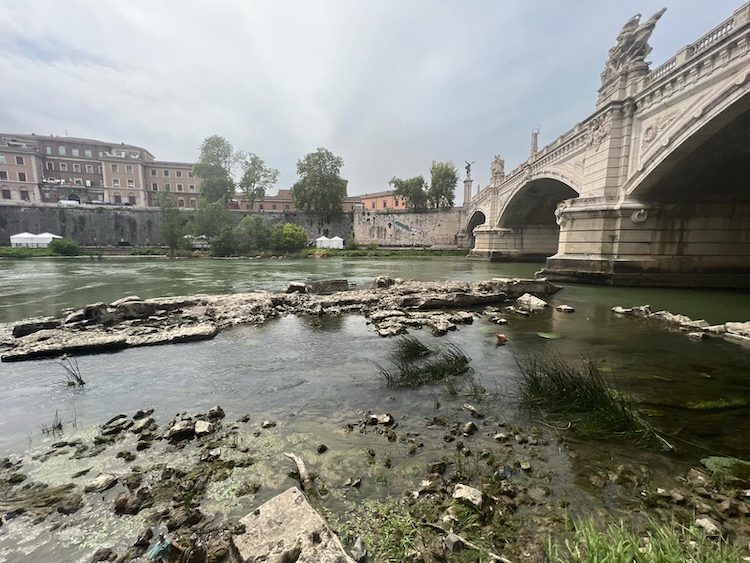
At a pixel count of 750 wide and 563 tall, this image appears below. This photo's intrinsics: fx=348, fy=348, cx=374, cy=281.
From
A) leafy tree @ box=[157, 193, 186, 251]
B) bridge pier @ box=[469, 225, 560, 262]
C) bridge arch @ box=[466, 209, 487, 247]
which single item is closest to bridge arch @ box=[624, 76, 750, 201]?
bridge pier @ box=[469, 225, 560, 262]

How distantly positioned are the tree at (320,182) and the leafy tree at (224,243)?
68.0 feet

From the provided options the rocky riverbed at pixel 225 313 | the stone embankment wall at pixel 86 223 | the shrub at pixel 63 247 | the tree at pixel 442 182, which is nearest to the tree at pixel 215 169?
the stone embankment wall at pixel 86 223

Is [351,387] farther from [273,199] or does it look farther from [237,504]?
[273,199]

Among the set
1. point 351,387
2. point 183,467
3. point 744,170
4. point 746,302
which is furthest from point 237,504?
point 744,170

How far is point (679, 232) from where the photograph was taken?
18266 millimetres

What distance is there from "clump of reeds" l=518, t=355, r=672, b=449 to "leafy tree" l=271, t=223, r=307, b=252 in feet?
168

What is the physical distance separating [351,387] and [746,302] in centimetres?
1843

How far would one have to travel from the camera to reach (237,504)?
→ 128 inches

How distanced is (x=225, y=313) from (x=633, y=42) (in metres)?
23.4

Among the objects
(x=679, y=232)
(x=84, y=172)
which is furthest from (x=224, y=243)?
(x=679, y=232)

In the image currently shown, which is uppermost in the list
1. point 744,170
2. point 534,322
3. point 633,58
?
point 633,58

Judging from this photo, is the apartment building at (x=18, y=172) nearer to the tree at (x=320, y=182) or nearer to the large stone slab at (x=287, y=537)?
the tree at (x=320, y=182)

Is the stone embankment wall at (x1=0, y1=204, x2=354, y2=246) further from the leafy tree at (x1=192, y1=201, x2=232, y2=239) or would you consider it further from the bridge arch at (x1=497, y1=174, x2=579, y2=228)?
the bridge arch at (x1=497, y1=174, x2=579, y2=228)

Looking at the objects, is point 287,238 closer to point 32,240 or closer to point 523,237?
point 523,237
